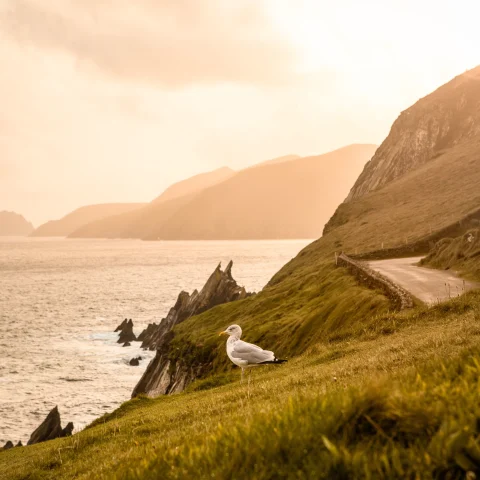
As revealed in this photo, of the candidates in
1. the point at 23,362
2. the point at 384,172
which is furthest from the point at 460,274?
the point at 384,172

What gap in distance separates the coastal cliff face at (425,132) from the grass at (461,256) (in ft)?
317

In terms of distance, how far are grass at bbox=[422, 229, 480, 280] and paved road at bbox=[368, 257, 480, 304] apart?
1136 mm

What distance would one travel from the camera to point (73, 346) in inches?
3201

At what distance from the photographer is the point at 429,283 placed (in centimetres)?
3500

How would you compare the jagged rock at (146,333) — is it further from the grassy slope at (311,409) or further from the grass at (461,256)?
the grass at (461,256)

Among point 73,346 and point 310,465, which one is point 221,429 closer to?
point 310,465

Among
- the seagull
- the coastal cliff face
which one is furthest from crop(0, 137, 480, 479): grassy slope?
the coastal cliff face

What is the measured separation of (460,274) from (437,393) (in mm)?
36995

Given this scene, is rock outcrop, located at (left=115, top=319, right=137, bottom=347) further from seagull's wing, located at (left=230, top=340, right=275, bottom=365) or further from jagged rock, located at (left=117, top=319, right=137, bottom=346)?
seagull's wing, located at (left=230, top=340, right=275, bottom=365)

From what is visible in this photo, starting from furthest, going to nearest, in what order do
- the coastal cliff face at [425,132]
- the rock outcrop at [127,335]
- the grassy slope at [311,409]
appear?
Answer: the coastal cliff face at [425,132] < the rock outcrop at [127,335] < the grassy slope at [311,409]

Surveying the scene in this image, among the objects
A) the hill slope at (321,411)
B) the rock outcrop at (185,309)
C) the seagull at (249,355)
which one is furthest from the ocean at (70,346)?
the seagull at (249,355)

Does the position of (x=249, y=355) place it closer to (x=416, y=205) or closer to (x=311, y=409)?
(x=311, y=409)

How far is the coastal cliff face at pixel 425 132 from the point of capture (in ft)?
483

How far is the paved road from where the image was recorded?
29.9 metres
